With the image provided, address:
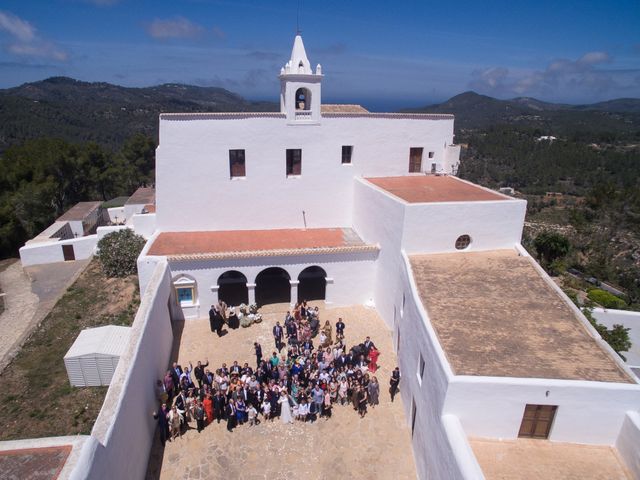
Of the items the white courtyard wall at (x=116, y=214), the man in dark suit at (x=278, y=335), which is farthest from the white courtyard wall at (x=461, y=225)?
the white courtyard wall at (x=116, y=214)

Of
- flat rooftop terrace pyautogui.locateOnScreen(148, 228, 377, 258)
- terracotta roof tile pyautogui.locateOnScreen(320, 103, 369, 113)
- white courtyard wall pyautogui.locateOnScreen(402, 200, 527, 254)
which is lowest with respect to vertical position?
flat rooftop terrace pyautogui.locateOnScreen(148, 228, 377, 258)

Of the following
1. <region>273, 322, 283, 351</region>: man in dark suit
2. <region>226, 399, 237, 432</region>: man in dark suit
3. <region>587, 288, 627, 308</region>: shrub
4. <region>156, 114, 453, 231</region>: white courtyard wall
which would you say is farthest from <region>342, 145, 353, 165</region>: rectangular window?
<region>587, 288, 627, 308</region>: shrub

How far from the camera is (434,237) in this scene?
15.7 metres

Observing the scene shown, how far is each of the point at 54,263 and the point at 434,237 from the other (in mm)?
24998

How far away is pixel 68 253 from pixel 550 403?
2842 centimetres

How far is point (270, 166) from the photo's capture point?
2045cm

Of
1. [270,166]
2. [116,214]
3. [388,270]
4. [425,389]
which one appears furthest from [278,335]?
[116,214]

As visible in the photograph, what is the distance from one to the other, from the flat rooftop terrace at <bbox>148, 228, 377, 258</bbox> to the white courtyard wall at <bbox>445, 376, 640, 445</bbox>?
9.80 meters

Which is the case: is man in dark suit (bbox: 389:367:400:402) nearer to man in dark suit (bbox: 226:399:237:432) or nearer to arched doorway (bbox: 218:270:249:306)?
man in dark suit (bbox: 226:399:237:432)

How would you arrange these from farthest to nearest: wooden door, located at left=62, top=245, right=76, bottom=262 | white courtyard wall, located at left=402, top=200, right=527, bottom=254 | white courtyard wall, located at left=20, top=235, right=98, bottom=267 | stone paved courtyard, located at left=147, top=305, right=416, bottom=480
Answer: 1. wooden door, located at left=62, top=245, right=76, bottom=262
2. white courtyard wall, located at left=20, top=235, right=98, bottom=267
3. white courtyard wall, located at left=402, top=200, right=527, bottom=254
4. stone paved courtyard, located at left=147, top=305, right=416, bottom=480

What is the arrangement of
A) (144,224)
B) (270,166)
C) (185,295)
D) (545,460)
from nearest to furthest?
(545,460) < (185,295) < (270,166) < (144,224)

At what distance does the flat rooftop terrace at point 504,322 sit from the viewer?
31.5ft

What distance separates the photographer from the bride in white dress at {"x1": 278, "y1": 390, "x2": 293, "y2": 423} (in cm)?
1224

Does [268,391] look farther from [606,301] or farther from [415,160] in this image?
[606,301]
